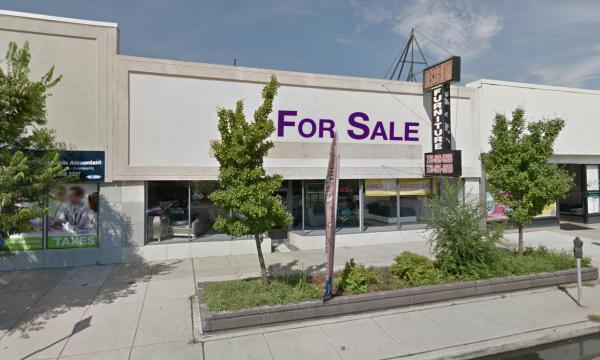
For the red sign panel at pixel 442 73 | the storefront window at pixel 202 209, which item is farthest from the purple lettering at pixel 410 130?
the storefront window at pixel 202 209

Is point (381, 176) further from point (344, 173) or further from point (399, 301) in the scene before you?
point (399, 301)

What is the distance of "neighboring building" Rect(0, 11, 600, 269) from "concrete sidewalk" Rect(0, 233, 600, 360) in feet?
7.72

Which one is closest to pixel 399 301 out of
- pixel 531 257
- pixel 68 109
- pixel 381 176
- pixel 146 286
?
pixel 531 257

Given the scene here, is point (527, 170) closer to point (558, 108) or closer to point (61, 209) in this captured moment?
point (558, 108)

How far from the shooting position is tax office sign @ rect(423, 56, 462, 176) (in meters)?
12.4

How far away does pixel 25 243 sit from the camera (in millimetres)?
9688

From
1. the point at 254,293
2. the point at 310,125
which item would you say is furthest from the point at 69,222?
the point at 310,125

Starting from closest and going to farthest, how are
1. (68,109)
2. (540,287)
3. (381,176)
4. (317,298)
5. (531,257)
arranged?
(317,298) < (540,287) < (531,257) < (68,109) < (381,176)

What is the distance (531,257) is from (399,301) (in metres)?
4.59

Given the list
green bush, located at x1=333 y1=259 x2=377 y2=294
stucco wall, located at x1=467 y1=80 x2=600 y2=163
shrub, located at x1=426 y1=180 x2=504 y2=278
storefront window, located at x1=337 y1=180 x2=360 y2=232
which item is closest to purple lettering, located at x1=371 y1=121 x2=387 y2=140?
storefront window, located at x1=337 y1=180 x2=360 y2=232

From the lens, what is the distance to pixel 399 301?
675 centimetres

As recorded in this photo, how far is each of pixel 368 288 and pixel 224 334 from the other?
9.90 feet

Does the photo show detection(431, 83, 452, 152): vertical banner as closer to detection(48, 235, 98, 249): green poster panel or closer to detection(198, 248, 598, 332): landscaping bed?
detection(198, 248, 598, 332): landscaping bed

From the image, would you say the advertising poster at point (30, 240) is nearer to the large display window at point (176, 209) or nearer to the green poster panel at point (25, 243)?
the green poster panel at point (25, 243)
